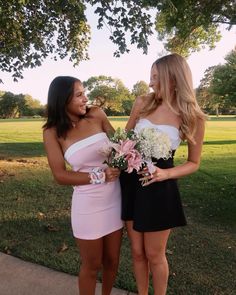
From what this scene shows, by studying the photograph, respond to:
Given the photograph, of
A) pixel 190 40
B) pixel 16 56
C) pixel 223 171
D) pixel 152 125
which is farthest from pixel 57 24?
pixel 152 125

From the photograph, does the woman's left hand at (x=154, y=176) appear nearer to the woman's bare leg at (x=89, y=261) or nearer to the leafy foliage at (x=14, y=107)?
the woman's bare leg at (x=89, y=261)

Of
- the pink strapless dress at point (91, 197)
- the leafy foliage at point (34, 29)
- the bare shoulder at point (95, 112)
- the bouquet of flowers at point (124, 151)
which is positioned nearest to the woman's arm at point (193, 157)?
the bouquet of flowers at point (124, 151)

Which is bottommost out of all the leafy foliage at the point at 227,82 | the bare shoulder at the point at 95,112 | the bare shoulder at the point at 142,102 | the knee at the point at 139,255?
the knee at the point at 139,255

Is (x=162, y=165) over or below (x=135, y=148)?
below

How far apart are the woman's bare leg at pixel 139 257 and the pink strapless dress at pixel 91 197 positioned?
0.18 meters

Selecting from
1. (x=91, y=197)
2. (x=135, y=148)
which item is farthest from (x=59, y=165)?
(x=135, y=148)

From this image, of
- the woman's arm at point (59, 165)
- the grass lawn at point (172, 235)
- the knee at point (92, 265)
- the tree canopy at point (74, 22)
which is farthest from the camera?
the tree canopy at point (74, 22)

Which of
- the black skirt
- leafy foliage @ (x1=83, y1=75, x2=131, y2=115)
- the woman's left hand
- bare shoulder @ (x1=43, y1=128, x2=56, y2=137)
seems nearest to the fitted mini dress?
the black skirt

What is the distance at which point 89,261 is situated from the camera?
3.16m

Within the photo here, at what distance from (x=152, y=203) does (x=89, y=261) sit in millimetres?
732

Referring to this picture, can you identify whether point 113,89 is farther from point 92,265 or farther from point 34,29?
point 92,265

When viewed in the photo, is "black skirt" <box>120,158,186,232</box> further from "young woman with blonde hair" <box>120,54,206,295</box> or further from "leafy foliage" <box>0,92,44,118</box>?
"leafy foliage" <box>0,92,44,118</box>

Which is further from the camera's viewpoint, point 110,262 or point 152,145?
point 110,262

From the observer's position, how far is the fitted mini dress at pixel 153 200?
3.04m
